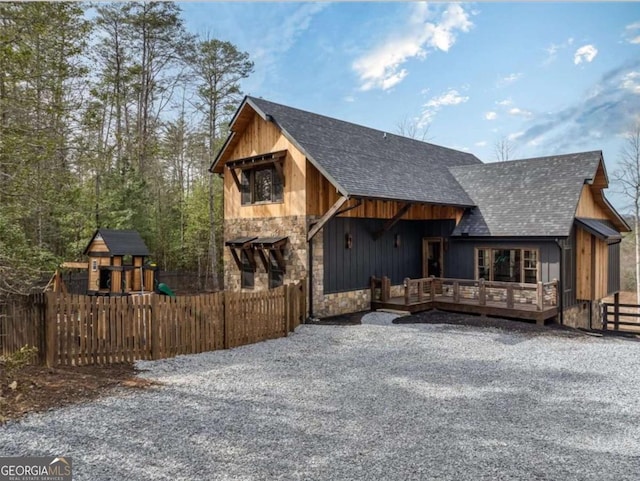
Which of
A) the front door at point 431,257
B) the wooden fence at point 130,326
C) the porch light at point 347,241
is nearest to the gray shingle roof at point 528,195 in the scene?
the front door at point 431,257

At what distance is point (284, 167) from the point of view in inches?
540

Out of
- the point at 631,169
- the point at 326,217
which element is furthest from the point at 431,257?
the point at 631,169

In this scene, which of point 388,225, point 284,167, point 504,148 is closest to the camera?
point 284,167

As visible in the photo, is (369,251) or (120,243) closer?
(120,243)

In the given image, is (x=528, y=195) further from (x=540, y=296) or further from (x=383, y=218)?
(x=383, y=218)

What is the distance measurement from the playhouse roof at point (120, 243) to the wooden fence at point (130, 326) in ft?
20.5

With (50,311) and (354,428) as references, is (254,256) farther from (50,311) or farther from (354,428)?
(354,428)

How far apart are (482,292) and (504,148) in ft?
101

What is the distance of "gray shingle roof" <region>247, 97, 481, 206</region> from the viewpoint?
12711 millimetres

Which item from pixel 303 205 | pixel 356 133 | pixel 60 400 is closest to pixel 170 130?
pixel 356 133

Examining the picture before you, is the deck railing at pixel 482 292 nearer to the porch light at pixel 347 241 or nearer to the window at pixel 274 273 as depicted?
the porch light at pixel 347 241

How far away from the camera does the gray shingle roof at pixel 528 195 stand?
46.1 ft

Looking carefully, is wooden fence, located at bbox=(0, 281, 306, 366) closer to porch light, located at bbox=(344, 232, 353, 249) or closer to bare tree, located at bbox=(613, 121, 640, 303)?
porch light, located at bbox=(344, 232, 353, 249)

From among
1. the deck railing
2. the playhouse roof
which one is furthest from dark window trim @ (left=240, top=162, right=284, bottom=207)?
the deck railing
